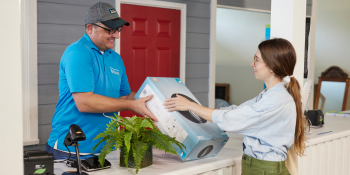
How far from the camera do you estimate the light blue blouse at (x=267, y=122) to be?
1333 millimetres

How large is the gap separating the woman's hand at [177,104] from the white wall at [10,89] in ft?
2.22

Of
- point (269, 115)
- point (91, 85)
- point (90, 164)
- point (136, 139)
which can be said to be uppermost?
point (91, 85)

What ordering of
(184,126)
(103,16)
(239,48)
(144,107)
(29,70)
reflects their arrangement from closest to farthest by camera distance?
(184,126)
(144,107)
(103,16)
(29,70)
(239,48)

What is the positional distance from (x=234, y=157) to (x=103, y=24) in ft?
3.39

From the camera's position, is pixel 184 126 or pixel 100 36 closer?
pixel 184 126

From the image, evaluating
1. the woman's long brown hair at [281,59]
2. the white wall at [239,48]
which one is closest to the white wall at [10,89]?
the woman's long brown hair at [281,59]

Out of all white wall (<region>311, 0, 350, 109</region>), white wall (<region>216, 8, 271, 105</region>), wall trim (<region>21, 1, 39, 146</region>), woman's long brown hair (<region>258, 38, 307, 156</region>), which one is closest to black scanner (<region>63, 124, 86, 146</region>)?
woman's long brown hair (<region>258, 38, 307, 156</region>)

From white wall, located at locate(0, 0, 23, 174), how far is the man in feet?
2.05

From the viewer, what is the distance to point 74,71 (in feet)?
5.25

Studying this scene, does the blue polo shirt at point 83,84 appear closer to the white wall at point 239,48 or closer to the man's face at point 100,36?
the man's face at point 100,36

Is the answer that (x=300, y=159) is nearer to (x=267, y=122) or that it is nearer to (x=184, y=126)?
(x=267, y=122)

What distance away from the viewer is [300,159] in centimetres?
194

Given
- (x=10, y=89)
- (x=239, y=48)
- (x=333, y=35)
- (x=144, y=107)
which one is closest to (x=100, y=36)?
(x=144, y=107)

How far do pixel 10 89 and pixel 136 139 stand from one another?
0.59 metres
